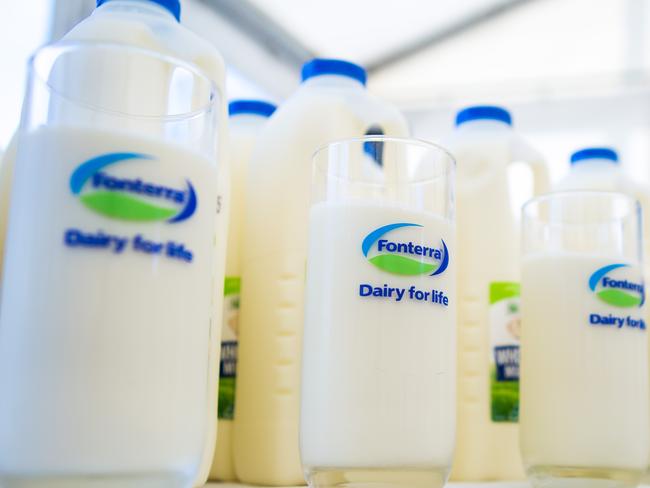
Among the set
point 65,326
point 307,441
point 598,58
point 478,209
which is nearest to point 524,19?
point 598,58

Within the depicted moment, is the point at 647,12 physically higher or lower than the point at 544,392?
higher

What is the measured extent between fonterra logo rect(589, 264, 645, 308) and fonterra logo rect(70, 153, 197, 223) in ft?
1.41

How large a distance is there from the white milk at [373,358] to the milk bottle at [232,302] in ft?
0.73

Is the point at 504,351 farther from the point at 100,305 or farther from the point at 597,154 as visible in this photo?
the point at 100,305

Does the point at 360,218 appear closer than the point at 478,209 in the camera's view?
Yes

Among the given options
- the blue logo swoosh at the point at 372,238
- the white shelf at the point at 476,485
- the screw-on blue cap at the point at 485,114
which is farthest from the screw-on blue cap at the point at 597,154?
the blue logo swoosh at the point at 372,238

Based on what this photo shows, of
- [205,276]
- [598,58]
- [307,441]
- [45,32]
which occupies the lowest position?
[307,441]

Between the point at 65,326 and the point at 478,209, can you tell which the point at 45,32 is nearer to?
the point at 478,209

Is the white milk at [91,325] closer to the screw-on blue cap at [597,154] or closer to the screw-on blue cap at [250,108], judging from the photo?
the screw-on blue cap at [250,108]

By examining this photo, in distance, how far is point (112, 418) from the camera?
46cm

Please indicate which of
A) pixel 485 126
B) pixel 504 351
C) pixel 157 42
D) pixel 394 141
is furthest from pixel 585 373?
pixel 157 42

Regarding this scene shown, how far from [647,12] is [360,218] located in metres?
1.77

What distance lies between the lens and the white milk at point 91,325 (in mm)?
459

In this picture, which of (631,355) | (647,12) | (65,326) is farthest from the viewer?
(647,12)
